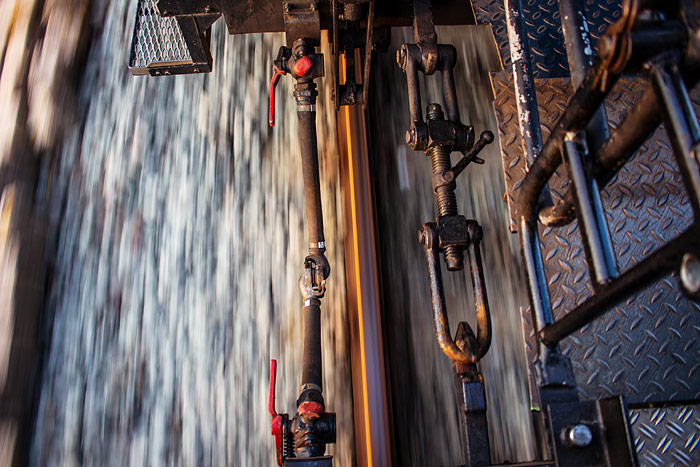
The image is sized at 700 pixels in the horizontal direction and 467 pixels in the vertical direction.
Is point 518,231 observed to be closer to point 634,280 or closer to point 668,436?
point 634,280

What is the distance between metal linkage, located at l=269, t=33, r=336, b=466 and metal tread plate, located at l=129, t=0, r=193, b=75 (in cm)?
41

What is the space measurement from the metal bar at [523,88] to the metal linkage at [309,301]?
2.43ft

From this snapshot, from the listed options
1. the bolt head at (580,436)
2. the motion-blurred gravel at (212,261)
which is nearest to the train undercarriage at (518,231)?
the bolt head at (580,436)

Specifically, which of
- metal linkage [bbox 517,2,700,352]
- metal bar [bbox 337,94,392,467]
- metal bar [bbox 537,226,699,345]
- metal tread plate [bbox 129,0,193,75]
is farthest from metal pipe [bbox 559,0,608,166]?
metal tread plate [bbox 129,0,193,75]

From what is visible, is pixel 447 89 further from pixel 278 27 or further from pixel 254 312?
pixel 254 312

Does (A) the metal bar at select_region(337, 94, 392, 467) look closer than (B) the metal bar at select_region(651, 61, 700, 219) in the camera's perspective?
No

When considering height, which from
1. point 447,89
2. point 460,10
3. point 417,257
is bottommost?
point 417,257

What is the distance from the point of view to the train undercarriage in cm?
93

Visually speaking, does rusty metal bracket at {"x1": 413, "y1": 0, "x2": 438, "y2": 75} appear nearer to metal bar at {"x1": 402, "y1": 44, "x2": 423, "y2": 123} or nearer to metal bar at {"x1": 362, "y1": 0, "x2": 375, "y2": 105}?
metal bar at {"x1": 402, "y1": 44, "x2": 423, "y2": 123}

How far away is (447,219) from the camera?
5.34ft

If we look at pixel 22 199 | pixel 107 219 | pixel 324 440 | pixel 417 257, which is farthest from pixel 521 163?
pixel 22 199

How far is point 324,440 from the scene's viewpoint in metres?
1.33

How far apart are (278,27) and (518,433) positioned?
5.91 feet

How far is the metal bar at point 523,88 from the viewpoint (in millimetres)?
1106
